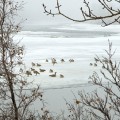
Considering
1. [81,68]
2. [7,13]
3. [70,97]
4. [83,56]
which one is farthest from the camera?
[83,56]

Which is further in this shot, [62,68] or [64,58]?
[64,58]

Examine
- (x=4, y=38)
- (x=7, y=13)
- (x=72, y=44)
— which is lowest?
(x=72, y=44)

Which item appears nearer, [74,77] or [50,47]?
[74,77]

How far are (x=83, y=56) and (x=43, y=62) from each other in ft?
11.6

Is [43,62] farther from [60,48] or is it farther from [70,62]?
[60,48]

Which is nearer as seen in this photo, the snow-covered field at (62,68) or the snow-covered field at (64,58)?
the snow-covered field at (62,68)

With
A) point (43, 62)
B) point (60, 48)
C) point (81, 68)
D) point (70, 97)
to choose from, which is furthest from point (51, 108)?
point (60, 48)

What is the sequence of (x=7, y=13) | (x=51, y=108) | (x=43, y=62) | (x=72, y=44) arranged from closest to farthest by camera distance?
1. (x=7, y=13)
2. (x=51, y=108)
3. (x=43, y=62)
4. (x=72, y=44)

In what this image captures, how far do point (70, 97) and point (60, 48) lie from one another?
12.7 metres

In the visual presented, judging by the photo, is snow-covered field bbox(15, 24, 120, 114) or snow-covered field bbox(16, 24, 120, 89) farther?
snow-covered field bbox(16, 24, 120, 89)

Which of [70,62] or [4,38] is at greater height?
[4,38]

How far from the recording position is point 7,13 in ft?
28.6

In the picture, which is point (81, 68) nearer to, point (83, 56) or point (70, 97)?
point (83, 56)

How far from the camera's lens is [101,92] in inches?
577
